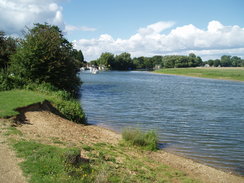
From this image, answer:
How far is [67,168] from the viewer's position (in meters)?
6.97

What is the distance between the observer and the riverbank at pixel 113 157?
817 centimetres

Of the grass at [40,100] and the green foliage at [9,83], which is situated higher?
the green foliage at [9,83]

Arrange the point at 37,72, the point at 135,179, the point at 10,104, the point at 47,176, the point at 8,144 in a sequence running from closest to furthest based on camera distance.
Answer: the point at 47,176
the point at 135,179
the point at 8,144
the point at 10,104
the point at 37,72

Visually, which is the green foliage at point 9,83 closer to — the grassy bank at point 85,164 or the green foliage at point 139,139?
the grassy bank at point 85,164

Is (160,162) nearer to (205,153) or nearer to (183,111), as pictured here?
(205,153)

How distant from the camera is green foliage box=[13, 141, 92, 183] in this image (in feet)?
21.2

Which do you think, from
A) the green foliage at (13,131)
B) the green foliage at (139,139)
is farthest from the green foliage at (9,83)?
the green foliage at (139,139)

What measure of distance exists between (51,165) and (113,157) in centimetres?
289

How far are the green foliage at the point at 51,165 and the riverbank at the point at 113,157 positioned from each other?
160mm

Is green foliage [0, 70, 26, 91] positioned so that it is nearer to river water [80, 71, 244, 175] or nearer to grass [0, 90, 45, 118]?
grass [0, 90, 45, 118]

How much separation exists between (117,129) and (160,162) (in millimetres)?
6069

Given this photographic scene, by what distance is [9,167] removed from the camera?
266 inches

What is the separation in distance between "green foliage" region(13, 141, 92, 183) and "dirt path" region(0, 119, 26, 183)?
0.57 ft

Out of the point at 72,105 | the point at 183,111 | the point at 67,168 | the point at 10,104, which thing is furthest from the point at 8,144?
the point at 183,111
